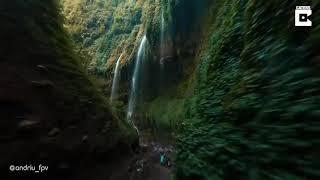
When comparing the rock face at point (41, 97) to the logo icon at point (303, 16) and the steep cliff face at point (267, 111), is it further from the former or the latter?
the logo icon at point (303, 16)

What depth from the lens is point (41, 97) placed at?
4.94 meters

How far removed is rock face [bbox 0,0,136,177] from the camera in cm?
441

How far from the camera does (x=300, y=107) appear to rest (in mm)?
2508

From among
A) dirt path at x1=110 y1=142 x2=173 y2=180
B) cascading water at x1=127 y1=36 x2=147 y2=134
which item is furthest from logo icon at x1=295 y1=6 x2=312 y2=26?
cascading water at x1=127 y1=36 x2=147 y2=134

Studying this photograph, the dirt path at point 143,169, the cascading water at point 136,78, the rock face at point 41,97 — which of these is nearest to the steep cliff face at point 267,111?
the rock face at point 41,97

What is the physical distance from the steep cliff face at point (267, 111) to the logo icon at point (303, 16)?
0.21 ft

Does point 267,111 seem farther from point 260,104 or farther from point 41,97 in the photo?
point 41,97

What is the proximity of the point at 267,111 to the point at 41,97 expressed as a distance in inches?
141

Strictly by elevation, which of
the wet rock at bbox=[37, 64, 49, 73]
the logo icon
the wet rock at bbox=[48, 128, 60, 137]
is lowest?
the wet rock at bbox=[48, 128, 60, 137]

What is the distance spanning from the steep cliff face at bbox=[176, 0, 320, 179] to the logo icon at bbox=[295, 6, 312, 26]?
0.07 m

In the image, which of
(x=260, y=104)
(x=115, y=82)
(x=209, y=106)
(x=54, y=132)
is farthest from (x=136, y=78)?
(x=260, y=104)

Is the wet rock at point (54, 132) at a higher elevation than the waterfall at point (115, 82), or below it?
below

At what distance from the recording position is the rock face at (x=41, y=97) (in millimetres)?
4414

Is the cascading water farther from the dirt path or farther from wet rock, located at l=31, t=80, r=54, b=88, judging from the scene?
wet rock, located at l=31, t=80, r=54, b=88
